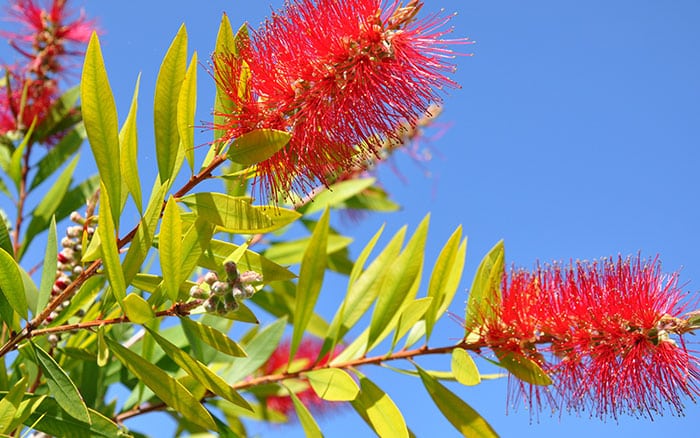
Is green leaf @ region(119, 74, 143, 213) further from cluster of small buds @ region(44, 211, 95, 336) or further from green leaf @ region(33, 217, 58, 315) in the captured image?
cluster of small buds @ region(44, 211, 95, 336)

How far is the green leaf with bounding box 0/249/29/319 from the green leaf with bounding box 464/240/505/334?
1002 millimetres

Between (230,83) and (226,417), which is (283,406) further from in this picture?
(230,83)

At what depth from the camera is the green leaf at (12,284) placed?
4.60 ft

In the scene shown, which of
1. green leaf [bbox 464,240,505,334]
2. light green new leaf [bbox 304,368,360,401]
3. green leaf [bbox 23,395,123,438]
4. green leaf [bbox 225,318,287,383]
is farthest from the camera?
green leaf [bbox 225,318,287,383]

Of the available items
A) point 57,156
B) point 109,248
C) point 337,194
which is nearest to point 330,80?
point 109,248

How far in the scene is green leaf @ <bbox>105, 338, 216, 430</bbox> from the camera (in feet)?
4.62

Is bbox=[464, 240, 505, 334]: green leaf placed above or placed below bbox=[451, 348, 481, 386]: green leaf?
above

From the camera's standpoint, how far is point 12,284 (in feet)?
4.68

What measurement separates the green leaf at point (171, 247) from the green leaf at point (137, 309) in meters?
0.05

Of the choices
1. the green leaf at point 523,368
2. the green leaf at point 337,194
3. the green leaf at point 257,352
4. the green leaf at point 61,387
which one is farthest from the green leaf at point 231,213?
the green leaf at point 337,194

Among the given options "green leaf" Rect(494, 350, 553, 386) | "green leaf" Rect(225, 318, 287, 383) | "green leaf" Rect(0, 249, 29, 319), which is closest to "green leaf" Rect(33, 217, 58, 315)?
"green leaf" Rect(0, 249, 29, 319)

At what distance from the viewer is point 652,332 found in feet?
5.36

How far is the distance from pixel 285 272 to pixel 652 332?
848mm

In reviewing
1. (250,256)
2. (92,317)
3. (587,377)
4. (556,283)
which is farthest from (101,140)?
(587,377)
